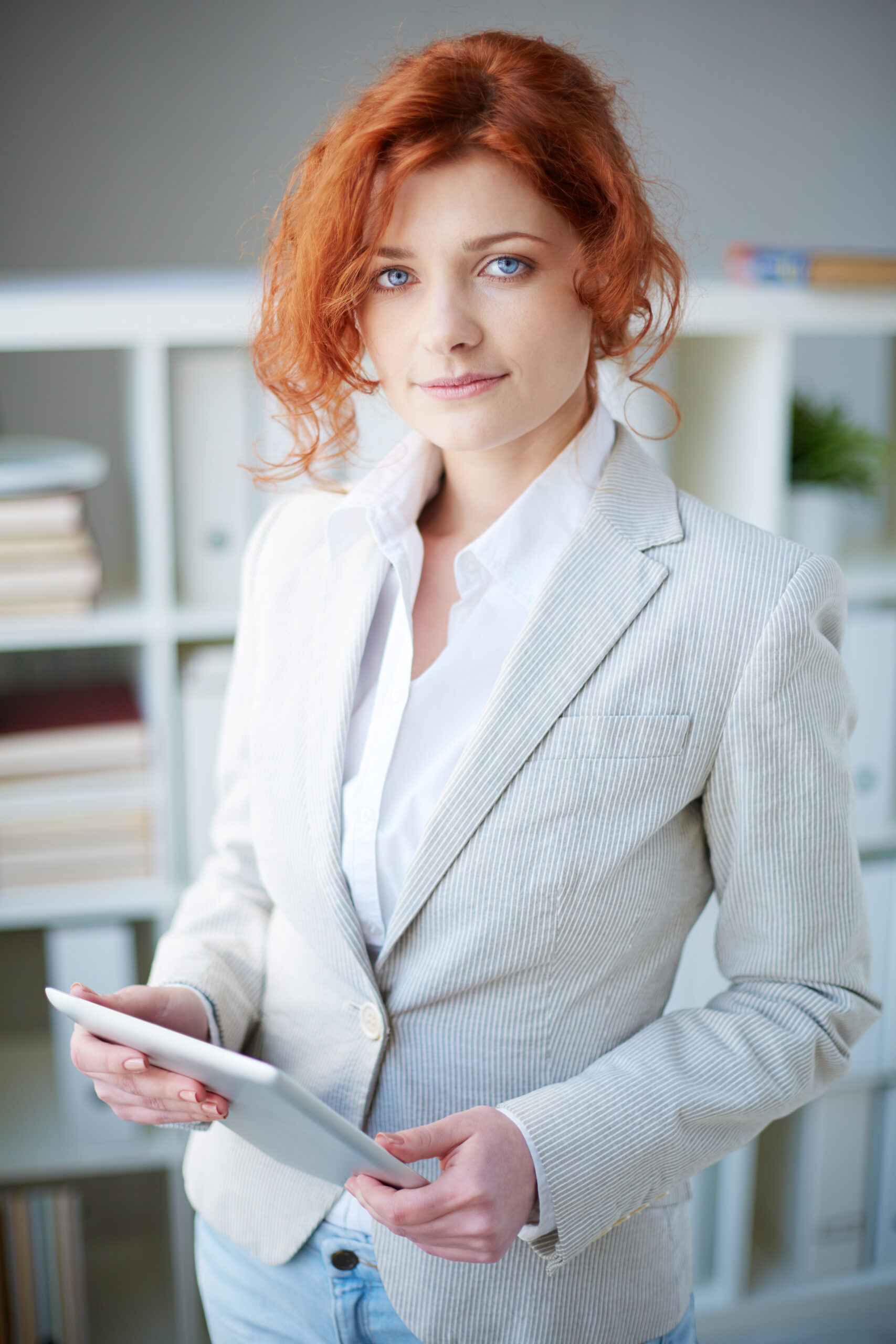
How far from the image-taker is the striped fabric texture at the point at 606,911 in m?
0.89

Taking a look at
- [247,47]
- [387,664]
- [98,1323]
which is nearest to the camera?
[387,664]

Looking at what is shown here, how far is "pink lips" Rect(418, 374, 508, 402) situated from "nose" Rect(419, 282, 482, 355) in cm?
2

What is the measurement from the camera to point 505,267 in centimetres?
89

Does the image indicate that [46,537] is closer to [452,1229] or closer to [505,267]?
[505,267]

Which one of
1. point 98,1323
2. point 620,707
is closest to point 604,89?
point 620,707

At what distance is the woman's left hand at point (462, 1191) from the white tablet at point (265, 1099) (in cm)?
2

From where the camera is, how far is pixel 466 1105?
966 millimetres

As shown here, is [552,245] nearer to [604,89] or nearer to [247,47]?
[604,89]

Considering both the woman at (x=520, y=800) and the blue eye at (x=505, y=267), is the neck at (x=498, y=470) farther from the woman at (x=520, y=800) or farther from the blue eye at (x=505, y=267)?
the blue eye at (x=505, y=267)

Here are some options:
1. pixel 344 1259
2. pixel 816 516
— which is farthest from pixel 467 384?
pixel 816 516

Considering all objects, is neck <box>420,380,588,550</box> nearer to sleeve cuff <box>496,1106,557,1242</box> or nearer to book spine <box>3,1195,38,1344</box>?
sleeve cuff <box>496,1106,557,1242</box>

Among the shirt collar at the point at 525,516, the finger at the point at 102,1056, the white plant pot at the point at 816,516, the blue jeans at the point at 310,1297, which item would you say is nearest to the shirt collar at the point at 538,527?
the shirt collar at the point at 525,516

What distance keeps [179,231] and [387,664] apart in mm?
1175

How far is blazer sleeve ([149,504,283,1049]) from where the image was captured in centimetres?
108
